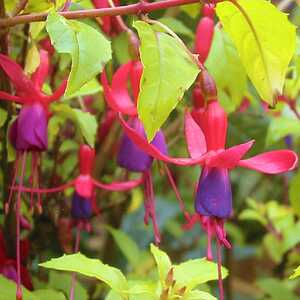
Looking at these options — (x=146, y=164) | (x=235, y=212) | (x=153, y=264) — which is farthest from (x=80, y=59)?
(x=235, y=212)

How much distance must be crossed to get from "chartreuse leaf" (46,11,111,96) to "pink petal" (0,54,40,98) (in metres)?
0.14

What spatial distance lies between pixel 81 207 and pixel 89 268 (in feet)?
0.91

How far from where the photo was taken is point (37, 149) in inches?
31.2

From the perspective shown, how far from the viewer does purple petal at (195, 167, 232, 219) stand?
698 millimetres

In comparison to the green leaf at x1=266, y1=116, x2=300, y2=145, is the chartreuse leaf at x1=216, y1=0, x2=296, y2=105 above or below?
above

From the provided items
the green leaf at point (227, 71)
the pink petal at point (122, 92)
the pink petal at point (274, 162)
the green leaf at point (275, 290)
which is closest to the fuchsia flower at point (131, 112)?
the pink petal at point (122, 92)

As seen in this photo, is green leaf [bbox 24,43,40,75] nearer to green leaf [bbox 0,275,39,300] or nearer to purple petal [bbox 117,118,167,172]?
purple petal [bbox 117,118,167,172]

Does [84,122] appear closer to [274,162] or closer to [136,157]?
[136,157]

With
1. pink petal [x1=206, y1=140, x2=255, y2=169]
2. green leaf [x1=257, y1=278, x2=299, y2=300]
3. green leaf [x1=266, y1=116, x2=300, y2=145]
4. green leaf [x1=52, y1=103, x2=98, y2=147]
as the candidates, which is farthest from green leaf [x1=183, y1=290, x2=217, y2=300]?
green leaf [x1=257, y1=278, x2=299, y2=300]

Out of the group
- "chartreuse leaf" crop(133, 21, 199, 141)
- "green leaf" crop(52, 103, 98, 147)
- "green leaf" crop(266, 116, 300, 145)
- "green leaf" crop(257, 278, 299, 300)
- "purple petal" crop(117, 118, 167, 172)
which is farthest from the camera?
"green leaf" crop(257, 278, 299, 300)

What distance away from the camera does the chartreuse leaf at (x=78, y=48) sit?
0.59m

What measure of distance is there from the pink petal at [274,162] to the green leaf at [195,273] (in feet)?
0.43

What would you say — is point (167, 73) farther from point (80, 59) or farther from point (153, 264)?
point (153, 264)

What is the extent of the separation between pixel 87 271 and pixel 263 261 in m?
2.05
